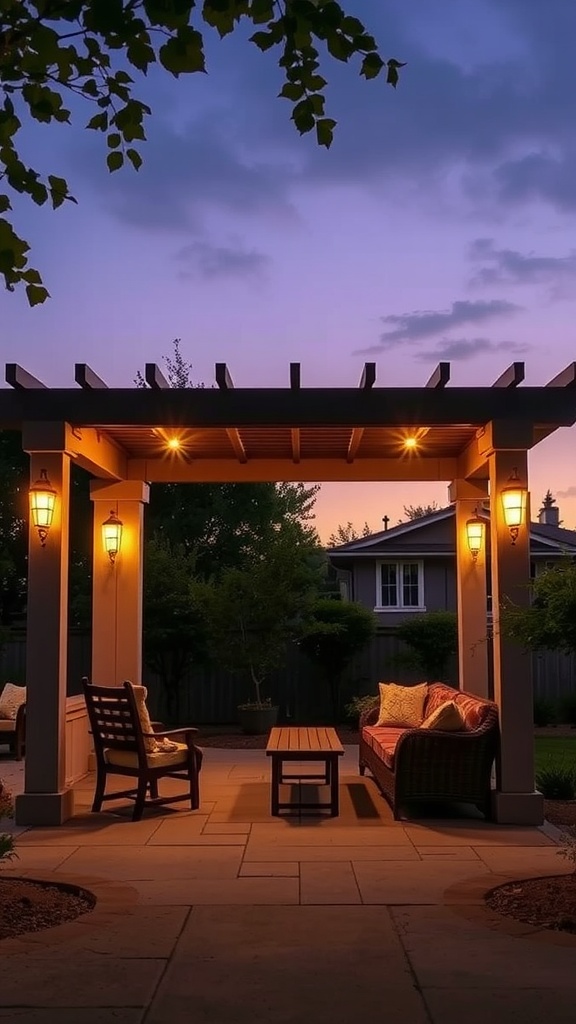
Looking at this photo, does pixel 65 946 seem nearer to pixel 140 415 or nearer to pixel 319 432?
pixel 140 415

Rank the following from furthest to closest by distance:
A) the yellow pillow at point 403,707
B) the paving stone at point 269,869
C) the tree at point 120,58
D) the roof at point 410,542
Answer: the roof at point 410,542, the yellow pillow at point 403,707, the paving stone at point 269,869, the tree at point 120,58

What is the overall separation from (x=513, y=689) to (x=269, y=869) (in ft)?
8.85

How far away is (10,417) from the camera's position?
27.8 feet

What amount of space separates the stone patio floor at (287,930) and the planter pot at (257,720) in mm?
6648

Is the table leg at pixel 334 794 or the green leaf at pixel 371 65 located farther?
the table leg at pixel 334 794

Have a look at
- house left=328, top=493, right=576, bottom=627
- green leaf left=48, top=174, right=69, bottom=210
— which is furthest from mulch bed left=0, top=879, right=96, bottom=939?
house left=328, top=493, right=576, bottom=627

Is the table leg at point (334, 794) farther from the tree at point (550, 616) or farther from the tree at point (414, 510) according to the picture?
the tree at point (414, 510)

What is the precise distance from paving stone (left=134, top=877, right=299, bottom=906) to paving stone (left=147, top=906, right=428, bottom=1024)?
20 cm

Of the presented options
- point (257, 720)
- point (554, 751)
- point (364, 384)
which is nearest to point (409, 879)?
point (364, 384)

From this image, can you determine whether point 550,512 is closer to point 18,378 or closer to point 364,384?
point 364,384

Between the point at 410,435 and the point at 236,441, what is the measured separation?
5.42 feet

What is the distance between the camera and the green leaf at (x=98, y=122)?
4262mm

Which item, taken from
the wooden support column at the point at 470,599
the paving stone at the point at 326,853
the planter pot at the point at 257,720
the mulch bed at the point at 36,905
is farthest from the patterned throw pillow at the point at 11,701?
the mulch bed at the point at 36,905

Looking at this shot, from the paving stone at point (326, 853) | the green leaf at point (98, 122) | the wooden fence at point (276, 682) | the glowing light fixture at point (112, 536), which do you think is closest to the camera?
the green leaf at point (98, 122)
